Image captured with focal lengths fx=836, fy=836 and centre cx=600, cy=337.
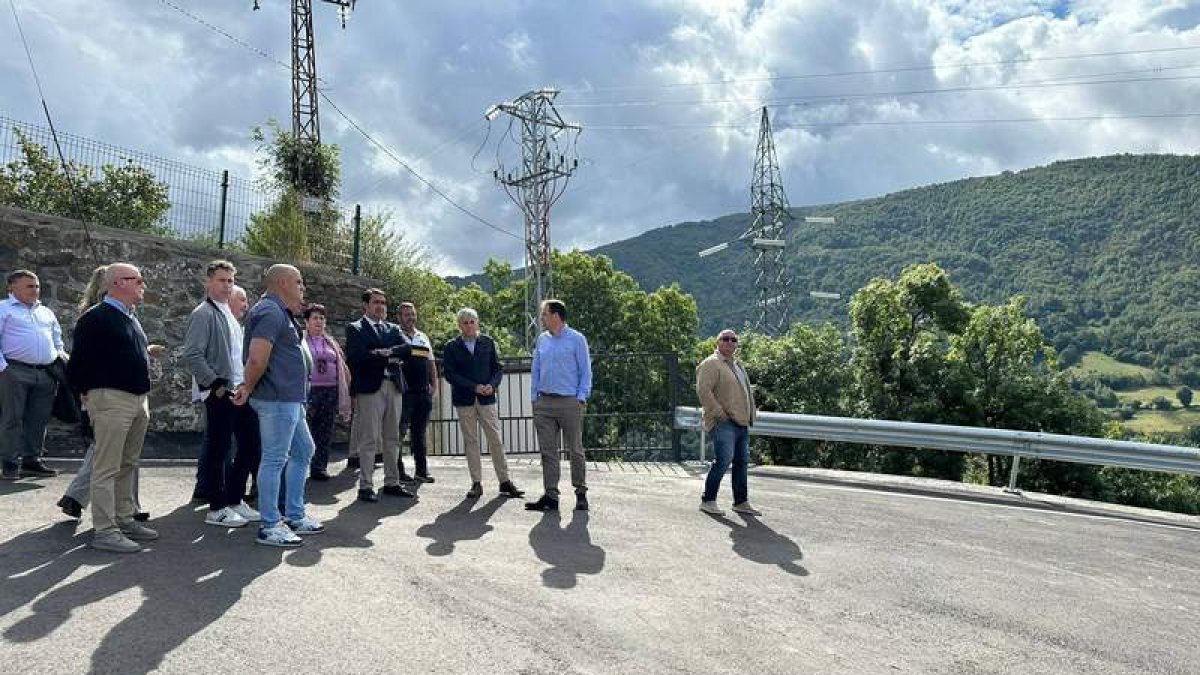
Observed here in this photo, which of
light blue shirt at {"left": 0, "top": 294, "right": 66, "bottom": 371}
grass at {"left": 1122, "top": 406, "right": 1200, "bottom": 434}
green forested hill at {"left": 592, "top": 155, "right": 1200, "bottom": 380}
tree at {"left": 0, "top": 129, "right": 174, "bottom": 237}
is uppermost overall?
green forested hill at {"left": 592, "top": 155, "right": 1200, "bottom": 380}

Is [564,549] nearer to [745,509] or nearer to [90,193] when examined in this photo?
[745,509]

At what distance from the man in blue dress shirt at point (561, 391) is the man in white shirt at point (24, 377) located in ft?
Answer: 14.9

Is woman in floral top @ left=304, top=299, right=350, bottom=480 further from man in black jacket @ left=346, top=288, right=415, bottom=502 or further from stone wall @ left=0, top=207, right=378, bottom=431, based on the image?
stone wall @ left=0, top=207, right=378, bottom=431

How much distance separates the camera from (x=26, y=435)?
25.3 feet

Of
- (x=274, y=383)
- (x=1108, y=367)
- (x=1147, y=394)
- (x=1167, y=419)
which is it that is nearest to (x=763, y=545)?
(x=274, y=383)

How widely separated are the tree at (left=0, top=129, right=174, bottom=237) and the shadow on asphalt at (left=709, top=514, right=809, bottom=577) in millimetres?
9474

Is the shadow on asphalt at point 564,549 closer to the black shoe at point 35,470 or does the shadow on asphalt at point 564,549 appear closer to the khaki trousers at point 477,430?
the khaki trousers at point 477,430

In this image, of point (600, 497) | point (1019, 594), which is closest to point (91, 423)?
point (600, 497)

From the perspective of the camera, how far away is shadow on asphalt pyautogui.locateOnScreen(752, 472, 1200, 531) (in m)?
9.15

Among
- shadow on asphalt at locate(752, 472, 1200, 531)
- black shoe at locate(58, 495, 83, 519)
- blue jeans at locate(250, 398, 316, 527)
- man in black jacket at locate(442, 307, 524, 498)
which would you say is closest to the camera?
blue jeans at locate(250, 398, 316, 527)

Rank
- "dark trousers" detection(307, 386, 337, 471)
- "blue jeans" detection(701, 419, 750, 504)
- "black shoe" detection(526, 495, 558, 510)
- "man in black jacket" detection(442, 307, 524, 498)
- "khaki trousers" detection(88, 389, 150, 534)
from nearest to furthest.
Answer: "khaki trousers" detection(88, 389, 150, 534), "black shoe" detection(526, 495, 558, 510), "blue jeans" detection(701, 419, 750, 504), "man in black jacket" detection(442, 307, 524, 498), "dark trousers" detection(307, 386, 337, 471)

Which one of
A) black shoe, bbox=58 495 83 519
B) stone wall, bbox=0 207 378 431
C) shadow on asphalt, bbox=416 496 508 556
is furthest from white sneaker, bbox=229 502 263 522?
stone wall, bbox=0 207 378 431

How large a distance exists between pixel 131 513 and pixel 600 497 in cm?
405

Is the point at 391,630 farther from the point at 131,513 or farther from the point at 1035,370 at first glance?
the point at 1035,370
